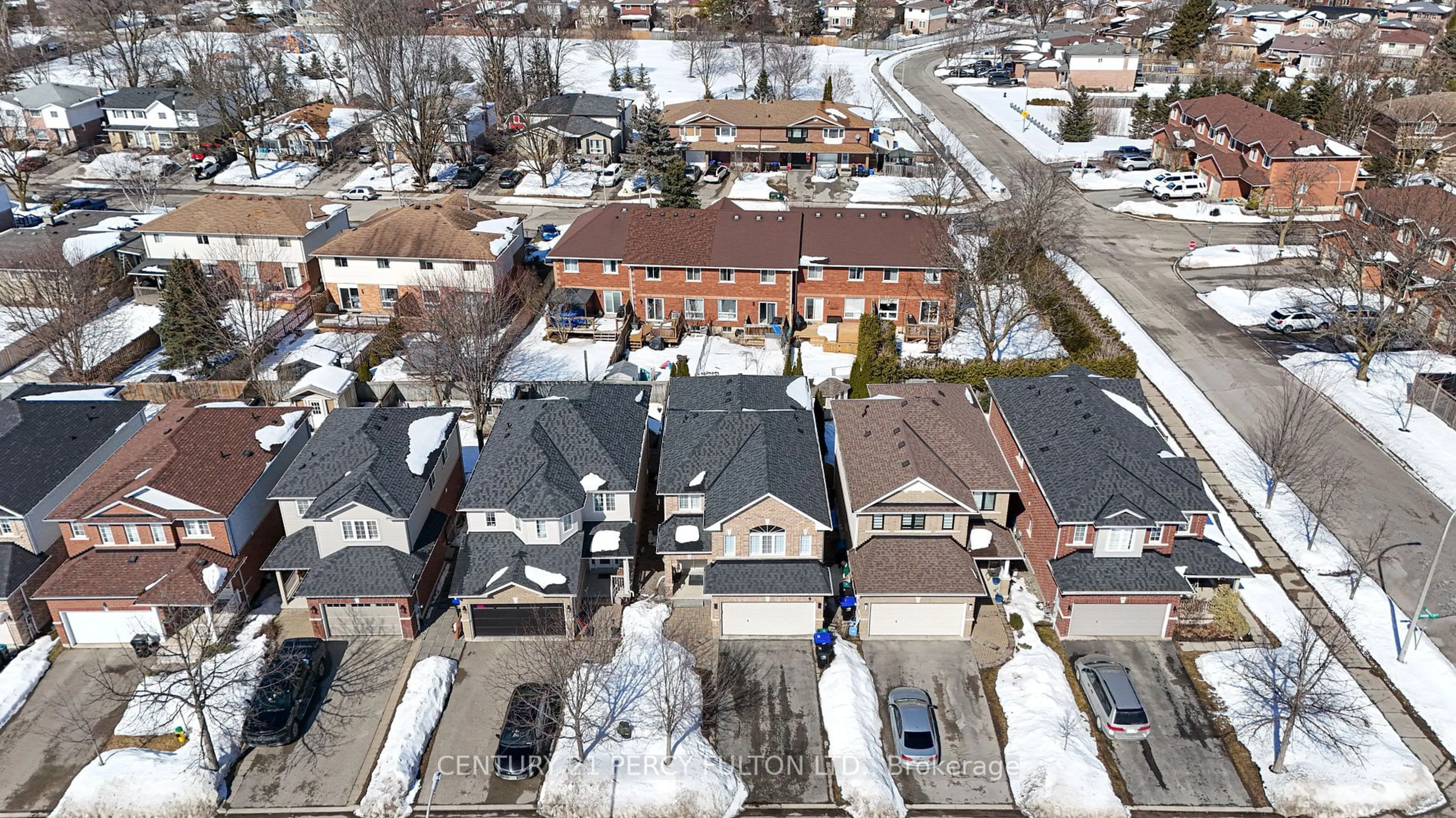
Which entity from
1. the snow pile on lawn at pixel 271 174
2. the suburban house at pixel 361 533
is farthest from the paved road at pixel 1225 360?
the snow pile on lawn at pixel 271 174

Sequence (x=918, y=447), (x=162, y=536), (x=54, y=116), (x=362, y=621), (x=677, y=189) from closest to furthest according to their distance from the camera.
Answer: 1. (x=362, y=621)
2. (x=162, y=536)
3. (x=918, y=447)
4. (x=677, y=189)
5. (x=54, y=116)

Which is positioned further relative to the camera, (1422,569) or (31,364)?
(31,364)

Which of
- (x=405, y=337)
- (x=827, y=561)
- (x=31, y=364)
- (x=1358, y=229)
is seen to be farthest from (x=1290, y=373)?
(x=31, y=364)

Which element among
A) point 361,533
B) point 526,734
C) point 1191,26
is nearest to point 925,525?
point 526,734

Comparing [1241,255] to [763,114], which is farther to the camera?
[763,114]

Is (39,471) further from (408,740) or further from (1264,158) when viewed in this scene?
(1264,158)

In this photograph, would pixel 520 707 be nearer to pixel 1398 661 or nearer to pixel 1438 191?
pixel 1398 661
